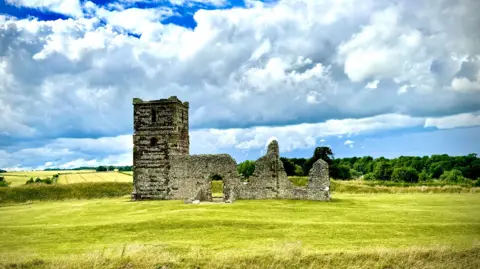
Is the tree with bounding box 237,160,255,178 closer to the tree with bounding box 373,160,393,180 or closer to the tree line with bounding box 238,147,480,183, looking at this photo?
the tree line with bounding box 238,147,480,183

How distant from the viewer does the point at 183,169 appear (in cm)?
3625

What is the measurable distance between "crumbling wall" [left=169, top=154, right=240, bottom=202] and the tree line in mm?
43067

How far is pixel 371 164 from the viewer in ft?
A: 394

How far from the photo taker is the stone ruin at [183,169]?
108 ft

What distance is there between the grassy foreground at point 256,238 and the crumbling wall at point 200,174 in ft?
22.7

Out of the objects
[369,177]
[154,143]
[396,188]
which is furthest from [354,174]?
[154,143]

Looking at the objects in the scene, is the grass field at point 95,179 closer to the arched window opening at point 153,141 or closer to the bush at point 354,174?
the arched window opening at point 153,141

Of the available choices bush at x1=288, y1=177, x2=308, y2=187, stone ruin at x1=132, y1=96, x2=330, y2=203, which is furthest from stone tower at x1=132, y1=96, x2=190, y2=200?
bush at x1=288, y1=177, x2=308, y2=187

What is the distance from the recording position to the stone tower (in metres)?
37.2

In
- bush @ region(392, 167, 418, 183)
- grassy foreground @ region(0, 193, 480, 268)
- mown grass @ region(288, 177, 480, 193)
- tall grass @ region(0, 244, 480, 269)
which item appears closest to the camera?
tall grass @ region(0, 244, 480, 269)

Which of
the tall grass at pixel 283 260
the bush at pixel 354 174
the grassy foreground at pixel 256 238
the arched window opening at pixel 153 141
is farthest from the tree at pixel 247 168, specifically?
the tall grass at pixel 283 260

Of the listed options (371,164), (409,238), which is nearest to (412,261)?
(409,238)

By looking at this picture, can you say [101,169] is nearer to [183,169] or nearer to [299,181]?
[299,181]

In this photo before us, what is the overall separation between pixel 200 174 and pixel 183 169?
1.68 m
